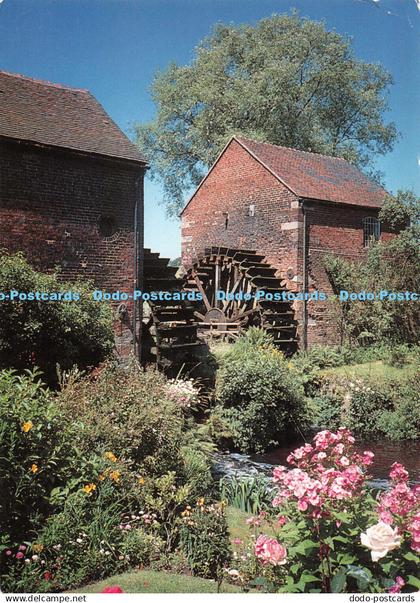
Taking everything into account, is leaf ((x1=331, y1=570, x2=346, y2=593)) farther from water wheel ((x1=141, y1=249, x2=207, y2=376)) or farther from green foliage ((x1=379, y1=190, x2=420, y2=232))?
green foliage ((x1=379, y1=190, x2=420, y2=232))

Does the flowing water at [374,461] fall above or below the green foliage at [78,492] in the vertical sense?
below

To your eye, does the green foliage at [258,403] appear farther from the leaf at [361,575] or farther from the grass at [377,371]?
the leaf at [361,575]

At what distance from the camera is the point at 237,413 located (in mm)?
11914

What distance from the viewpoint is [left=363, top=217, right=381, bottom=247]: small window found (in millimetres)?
19891

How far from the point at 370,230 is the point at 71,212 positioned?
11594 mm

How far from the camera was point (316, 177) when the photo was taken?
2006 cm

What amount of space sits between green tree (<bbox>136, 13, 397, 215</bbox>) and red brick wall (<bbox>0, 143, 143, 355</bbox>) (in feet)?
43.6

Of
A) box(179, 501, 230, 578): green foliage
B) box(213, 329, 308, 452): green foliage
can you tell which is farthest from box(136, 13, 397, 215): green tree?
box(179, 501, 230, 578): green foliage

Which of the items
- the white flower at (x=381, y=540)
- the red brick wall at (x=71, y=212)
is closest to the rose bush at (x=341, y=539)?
the white flower at (x=381, y=540)

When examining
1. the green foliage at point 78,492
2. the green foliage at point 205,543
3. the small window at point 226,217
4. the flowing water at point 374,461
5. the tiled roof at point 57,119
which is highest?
the tiled roof at point 57,119

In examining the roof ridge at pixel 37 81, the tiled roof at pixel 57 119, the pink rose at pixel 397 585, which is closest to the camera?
the pink rose at pixel 397 585

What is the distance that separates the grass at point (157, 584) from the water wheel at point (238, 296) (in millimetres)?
12717

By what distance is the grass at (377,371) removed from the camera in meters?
13.9

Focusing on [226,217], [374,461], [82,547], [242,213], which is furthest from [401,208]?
[82,547]
